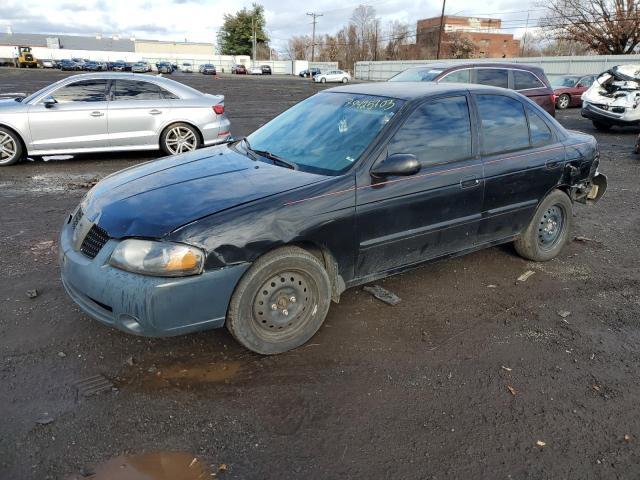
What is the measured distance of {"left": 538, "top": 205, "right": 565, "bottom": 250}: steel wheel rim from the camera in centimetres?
473

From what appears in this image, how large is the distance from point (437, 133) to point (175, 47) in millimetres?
115737

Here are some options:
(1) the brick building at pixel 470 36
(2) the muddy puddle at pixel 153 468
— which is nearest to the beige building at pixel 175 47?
(1) the brick building at pixel 470 36

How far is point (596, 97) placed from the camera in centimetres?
1398

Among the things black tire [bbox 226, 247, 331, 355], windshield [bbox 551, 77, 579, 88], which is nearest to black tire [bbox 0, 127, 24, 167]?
black tire [bbox 226, 247, 331, 355]

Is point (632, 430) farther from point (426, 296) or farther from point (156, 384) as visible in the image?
point (156, 384)

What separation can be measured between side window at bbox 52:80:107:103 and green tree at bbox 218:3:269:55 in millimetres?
96181

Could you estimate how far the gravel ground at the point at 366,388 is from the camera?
239cm

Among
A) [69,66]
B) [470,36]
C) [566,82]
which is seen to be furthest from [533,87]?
[470,36]

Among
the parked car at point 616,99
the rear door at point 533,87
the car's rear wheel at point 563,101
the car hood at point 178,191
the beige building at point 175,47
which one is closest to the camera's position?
the car hood at point 178,191

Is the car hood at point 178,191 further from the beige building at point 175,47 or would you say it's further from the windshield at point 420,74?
the beige building at point 175,47

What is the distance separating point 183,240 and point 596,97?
14.8 m

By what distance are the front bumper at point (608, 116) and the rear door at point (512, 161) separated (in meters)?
11.0

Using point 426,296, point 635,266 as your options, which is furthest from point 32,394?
point 635,266

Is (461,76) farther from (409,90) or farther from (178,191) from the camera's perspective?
(178,191)
